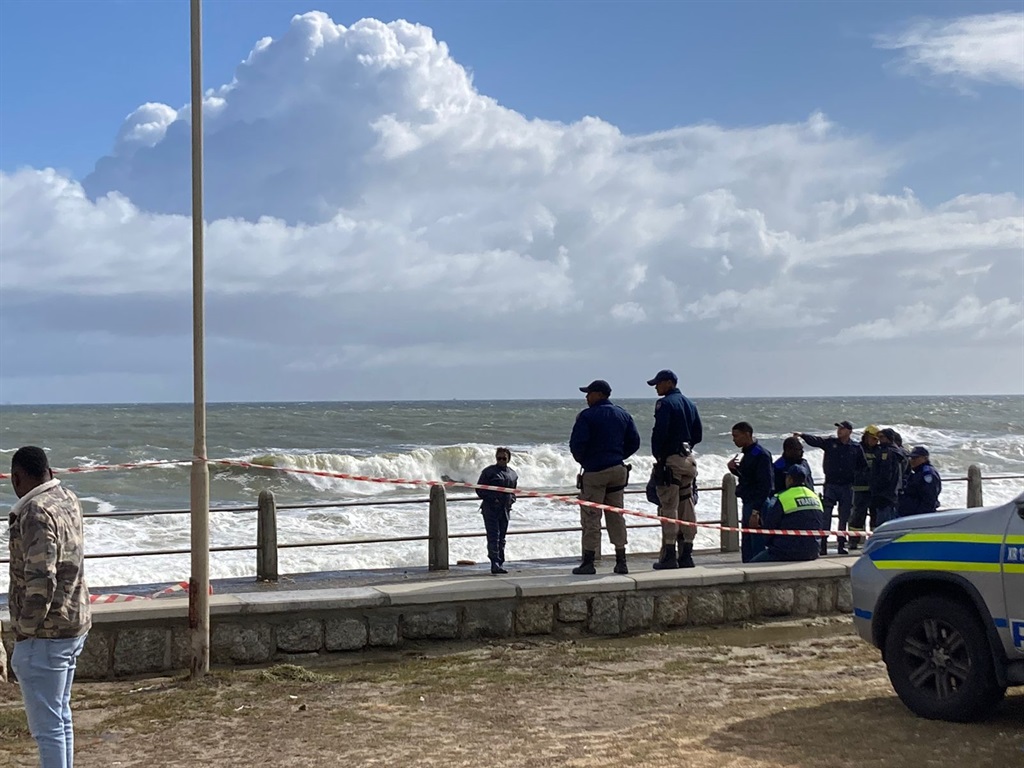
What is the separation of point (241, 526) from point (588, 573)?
8.98 m

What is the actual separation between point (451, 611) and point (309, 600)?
1.18 metres

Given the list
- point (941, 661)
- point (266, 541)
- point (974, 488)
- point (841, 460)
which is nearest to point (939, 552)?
point (941, 661)

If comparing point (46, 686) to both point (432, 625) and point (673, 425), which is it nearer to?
point (432, 625)

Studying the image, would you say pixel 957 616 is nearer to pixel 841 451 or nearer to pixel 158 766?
pixel 158 766

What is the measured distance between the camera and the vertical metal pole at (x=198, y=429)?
27.2 feet

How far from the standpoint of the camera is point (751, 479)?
12.1 metres

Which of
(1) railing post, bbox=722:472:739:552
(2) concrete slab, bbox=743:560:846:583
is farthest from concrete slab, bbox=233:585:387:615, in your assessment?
(1) railing post, bbox=722:472:739:552

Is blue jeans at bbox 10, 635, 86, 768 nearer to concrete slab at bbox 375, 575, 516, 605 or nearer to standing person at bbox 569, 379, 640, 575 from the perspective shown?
concrete slab at bbox 375, 575, 516, 605

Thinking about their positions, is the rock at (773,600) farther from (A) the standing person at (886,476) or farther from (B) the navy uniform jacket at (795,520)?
(A) the standing person at (886,476)

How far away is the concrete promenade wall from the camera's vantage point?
8.86m

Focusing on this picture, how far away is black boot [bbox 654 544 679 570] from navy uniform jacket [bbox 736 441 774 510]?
114 cm

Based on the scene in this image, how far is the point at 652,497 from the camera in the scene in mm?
11742

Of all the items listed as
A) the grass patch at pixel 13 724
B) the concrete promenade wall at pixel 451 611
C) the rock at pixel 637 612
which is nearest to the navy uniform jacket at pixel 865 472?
the concrete promenade wall at pixel 451 611

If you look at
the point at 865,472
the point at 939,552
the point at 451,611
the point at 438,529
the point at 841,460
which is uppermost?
the point at 841,460
